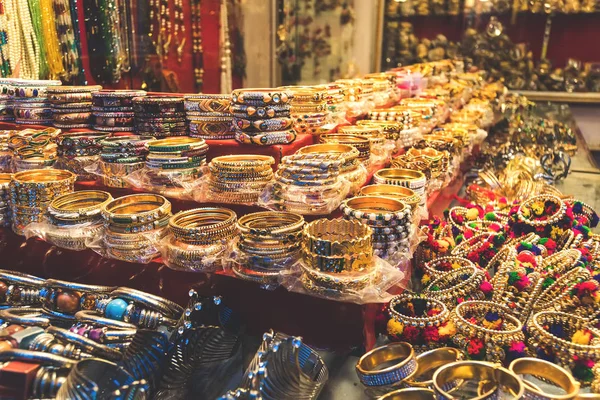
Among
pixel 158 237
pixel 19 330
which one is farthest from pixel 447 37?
pixel 19 330

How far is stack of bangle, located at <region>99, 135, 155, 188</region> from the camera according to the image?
160 centimetres

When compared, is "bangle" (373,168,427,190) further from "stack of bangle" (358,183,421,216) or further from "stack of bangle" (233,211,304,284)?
"stack of bangle" (233,211,304,284)

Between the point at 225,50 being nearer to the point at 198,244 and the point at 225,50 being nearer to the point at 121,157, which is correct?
the point at 121,157

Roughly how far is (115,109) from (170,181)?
454mm

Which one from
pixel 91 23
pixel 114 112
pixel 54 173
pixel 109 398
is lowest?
pixel 109 398

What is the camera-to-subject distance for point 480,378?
992 millimetres

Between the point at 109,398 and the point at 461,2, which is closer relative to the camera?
the point at 109,398

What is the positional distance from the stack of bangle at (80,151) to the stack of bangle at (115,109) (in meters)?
0.08

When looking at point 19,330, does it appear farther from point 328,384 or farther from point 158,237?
point 328,384

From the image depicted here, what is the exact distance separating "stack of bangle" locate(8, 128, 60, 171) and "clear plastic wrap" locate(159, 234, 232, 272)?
28.0 inches

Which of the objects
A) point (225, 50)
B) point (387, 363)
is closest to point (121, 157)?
point (387, 363)

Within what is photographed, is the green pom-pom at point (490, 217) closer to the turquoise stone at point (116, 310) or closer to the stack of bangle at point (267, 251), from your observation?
the stack of bangle at point (267, 251)

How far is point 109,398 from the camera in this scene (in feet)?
2.82

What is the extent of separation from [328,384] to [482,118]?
8.78 feet
